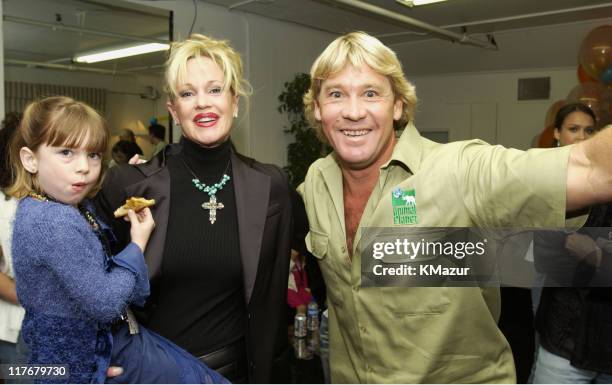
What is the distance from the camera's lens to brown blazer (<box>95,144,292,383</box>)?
5.64 ft

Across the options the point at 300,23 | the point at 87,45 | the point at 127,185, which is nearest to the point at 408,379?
the point at 127,185

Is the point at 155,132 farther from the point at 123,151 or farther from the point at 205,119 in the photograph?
the point at 205,119

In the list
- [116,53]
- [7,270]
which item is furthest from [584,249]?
[116,53]

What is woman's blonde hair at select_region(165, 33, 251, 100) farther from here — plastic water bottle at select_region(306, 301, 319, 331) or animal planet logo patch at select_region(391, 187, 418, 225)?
plastic water bottle at select_region(306, 301, 319, 331)

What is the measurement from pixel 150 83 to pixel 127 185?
575cm

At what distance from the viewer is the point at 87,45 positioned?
805cm

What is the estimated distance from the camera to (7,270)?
2.08m

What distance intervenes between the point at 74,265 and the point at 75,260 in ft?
0.04

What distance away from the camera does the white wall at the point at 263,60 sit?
7074mm

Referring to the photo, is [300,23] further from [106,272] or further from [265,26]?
[106,272]

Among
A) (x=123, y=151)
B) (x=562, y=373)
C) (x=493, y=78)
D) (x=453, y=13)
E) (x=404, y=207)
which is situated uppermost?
(x=453, y=13)

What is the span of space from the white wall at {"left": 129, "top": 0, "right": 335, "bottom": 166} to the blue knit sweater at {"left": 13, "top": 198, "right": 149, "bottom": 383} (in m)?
5.75

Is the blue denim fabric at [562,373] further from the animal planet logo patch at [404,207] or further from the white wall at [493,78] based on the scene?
the white wall at [493,78]

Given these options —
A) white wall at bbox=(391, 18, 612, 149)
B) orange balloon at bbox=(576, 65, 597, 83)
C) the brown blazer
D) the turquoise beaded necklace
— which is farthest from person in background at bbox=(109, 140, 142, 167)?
orange balloon at bbox=(576, 65, 597, 83)
